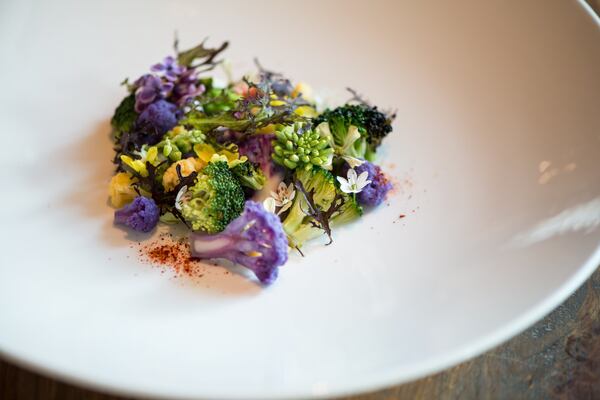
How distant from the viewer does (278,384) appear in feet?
4.39

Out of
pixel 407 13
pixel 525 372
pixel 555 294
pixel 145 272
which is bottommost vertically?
pixel 145 272

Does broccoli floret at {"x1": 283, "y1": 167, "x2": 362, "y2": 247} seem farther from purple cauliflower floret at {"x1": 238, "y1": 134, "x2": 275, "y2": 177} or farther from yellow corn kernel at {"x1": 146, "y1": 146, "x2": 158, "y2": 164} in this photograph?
yellow corn kernel at {"x1": 146, "y1": 146, "x2": 158, "y2": 164}

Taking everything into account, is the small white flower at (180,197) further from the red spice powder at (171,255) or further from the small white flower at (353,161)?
the small white flower at (353,161)

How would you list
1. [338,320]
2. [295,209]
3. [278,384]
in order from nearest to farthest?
[278,384] < [338,320] < [295,209]

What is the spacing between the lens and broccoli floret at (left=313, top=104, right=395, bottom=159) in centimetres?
197

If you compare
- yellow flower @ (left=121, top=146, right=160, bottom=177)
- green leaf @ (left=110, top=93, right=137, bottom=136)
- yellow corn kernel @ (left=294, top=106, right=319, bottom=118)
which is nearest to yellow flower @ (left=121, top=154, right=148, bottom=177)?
yellow flower @ (left=121, top=146, right=160, bottom=177)

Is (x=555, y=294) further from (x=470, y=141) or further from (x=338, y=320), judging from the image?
(x=470, y=141)

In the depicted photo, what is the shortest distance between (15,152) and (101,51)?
0.55 m

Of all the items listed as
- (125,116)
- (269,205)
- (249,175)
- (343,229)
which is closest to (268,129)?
(249,175)

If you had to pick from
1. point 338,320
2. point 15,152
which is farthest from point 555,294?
point 15,152

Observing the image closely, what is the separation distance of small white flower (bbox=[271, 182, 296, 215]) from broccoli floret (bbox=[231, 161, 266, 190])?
57mm

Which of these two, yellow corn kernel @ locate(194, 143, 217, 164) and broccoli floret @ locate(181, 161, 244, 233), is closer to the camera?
broccoli floret @ locate(181, 161, 244, 233)

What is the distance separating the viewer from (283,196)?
73.6 inches

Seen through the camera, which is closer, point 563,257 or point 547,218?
point 563,257
